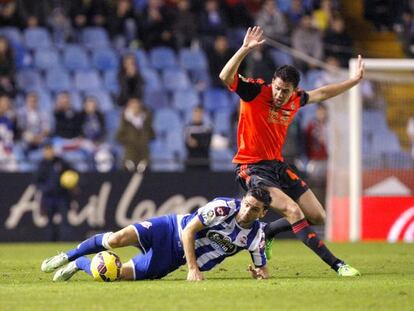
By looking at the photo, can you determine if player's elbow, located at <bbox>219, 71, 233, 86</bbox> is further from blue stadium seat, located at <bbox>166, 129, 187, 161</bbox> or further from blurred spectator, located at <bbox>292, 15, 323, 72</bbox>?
blurred spectator, located at <bbox>292, 15, 323, 72</bbox>

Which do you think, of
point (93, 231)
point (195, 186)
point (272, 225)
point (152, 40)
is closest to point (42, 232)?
point (93, 231)

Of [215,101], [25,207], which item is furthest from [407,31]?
[25,207]

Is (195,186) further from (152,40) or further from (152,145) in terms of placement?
(152,40)

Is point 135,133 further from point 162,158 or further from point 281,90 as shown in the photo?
point 281,90

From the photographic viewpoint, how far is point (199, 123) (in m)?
20.6

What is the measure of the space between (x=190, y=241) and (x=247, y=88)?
198 centimetres

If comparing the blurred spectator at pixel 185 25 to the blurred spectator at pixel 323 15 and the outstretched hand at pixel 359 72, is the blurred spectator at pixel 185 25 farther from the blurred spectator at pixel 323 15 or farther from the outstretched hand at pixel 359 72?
the outstretched hand at pixel 359 72

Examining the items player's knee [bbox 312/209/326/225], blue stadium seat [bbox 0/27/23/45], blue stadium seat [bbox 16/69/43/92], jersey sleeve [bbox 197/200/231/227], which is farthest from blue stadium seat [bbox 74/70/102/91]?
jersey sleeve [bbox 197/200/231/227]

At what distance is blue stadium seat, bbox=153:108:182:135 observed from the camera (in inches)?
885

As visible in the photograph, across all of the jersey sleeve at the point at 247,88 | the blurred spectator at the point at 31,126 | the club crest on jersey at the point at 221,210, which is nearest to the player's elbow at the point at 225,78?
the jersey sleeve at the point at 247,88

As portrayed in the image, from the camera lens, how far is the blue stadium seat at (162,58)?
2362cm

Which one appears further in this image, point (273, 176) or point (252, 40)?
point (273, 176)

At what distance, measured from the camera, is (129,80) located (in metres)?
21.8

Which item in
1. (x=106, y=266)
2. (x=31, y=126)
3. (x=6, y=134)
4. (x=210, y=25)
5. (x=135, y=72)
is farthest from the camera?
(x=210, y=25)
